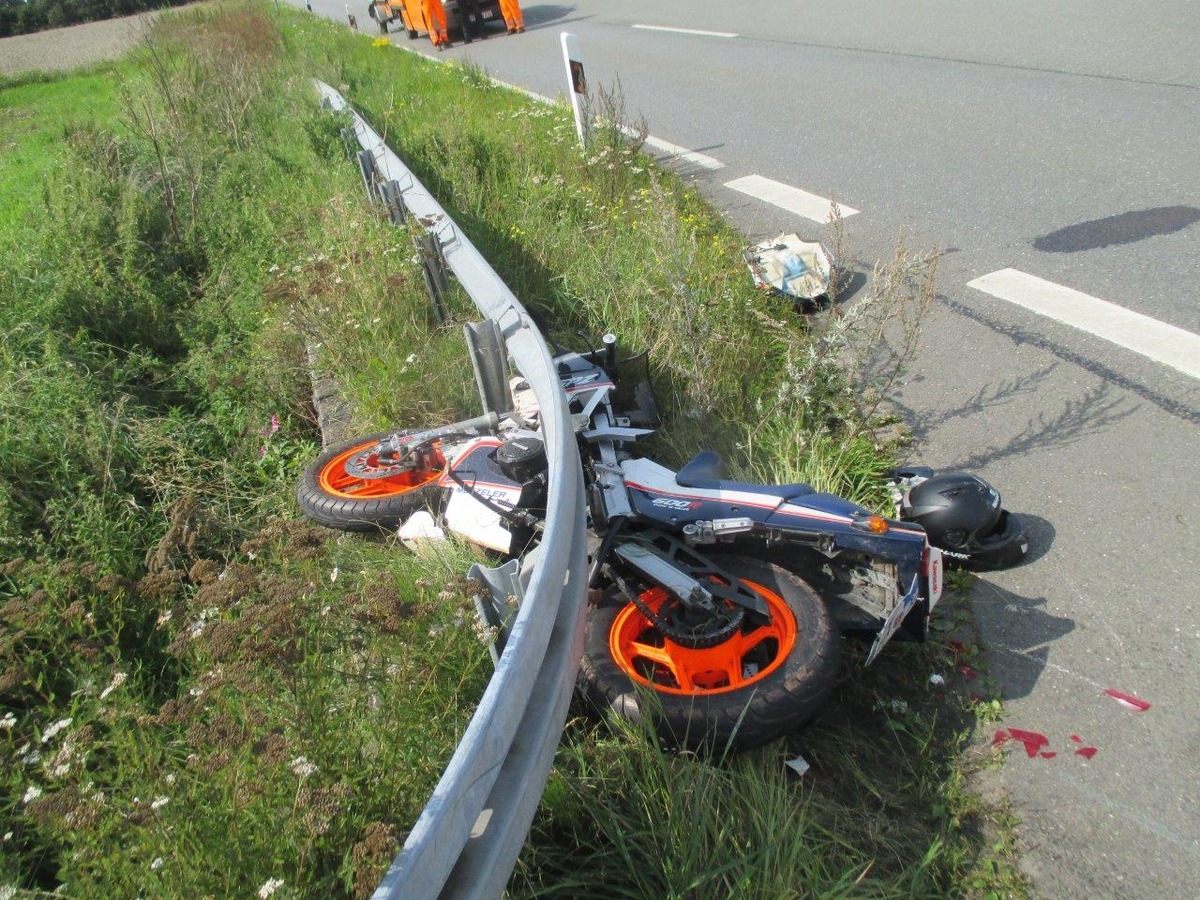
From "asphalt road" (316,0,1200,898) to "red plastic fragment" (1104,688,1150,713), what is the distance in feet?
0.07

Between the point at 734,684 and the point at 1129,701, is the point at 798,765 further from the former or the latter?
the point at 1129,701

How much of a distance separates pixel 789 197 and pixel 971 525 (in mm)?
4419

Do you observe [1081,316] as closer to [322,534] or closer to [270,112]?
[322,534]

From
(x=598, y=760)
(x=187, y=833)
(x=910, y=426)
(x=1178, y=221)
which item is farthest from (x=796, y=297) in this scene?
(x=187, y=833)

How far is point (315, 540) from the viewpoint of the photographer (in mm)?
3713

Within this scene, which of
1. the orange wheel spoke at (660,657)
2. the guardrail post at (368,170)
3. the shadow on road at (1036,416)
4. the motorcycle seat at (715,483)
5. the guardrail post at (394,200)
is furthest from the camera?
the guardrail post at (368,170)

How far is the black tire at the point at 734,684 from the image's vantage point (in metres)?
2.87

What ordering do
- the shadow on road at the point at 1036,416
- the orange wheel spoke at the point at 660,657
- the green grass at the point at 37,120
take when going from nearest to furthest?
the orange wheel spoke at the point at 660,657 → the shadow on road at the point at 1036,416 → the green grass at the point at 37,120

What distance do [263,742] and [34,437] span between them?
3.25m

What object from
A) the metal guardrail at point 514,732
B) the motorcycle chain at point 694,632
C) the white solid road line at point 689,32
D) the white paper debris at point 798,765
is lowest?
the white paper debris at point 798,765

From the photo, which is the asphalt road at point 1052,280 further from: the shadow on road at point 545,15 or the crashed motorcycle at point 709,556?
the shadow on road at point 545,15

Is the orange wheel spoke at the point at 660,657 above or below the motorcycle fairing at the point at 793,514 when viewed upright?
below

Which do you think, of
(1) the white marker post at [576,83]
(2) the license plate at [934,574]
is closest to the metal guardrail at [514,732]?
(2) the license plate at [934,574]

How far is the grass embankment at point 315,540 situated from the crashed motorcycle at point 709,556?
16 cm
